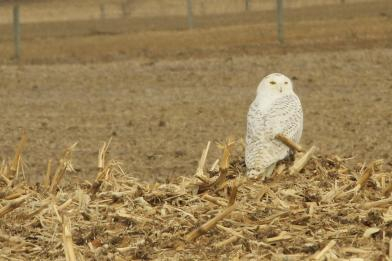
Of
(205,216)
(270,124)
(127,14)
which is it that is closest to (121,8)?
(127,14)

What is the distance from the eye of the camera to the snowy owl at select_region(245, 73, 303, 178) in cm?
660

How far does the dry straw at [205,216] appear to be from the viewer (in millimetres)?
4773

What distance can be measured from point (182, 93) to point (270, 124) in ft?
34.5

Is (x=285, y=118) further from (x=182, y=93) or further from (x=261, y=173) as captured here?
(x=182, y=93)

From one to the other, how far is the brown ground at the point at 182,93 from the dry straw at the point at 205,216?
5286 millimetres

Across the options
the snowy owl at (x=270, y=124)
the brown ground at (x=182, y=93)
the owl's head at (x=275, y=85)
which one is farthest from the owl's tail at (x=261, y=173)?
the brown ground at (x=182, y=93)

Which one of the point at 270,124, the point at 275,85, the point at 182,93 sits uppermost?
the point at 275,85

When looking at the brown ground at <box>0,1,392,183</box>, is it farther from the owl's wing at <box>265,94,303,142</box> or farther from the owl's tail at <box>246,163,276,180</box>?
the owl's tail at <box>246,163,276,180</box>

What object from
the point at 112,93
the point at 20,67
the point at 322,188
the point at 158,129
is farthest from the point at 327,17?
the point at 322,188

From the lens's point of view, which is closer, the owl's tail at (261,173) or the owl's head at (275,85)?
the owl's tail at (261,173)

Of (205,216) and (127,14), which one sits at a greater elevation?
(205,216)

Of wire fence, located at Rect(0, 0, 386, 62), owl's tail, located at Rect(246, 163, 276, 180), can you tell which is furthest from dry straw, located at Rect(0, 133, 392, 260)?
wire fence, located at Rect(0, 0, 386, 62)

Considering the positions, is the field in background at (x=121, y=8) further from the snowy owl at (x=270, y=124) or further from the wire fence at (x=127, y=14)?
the snowy owl at (x=270, y=124)

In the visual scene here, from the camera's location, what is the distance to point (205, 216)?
5277 mm
